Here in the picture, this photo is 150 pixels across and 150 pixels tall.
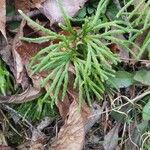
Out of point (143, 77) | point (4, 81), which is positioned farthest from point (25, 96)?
point (143, 77)

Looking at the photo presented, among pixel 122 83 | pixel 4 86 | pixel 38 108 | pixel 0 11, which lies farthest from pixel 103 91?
pixel 0 11

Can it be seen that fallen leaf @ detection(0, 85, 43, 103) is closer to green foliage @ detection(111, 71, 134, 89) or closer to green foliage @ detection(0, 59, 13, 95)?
green foliage @ detection(0, 59, 13, 95)

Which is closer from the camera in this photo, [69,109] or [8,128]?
[69,109]

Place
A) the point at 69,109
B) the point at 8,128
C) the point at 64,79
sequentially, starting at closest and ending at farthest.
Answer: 1. the point at 64,79
2. the point at 69,109
3. the point at 8,128

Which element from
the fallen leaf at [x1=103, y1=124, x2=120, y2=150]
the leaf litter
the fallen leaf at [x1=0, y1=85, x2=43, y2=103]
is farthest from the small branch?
the fallen leaf at [x1=103, y1=124, x2=120, y2=150]

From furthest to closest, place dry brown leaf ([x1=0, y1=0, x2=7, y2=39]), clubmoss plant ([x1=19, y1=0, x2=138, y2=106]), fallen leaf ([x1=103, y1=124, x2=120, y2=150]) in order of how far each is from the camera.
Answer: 1. fallen leaf ([x1=103, y1=124, x2=120, y2=150])
2. dry brown leaf ([x1=0, y1=0, x2=7, y2=39])
3. clubmoss plant ([x1=19, y1=0, x2=138, y2=106])

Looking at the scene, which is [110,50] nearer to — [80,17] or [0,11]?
[80,17]
